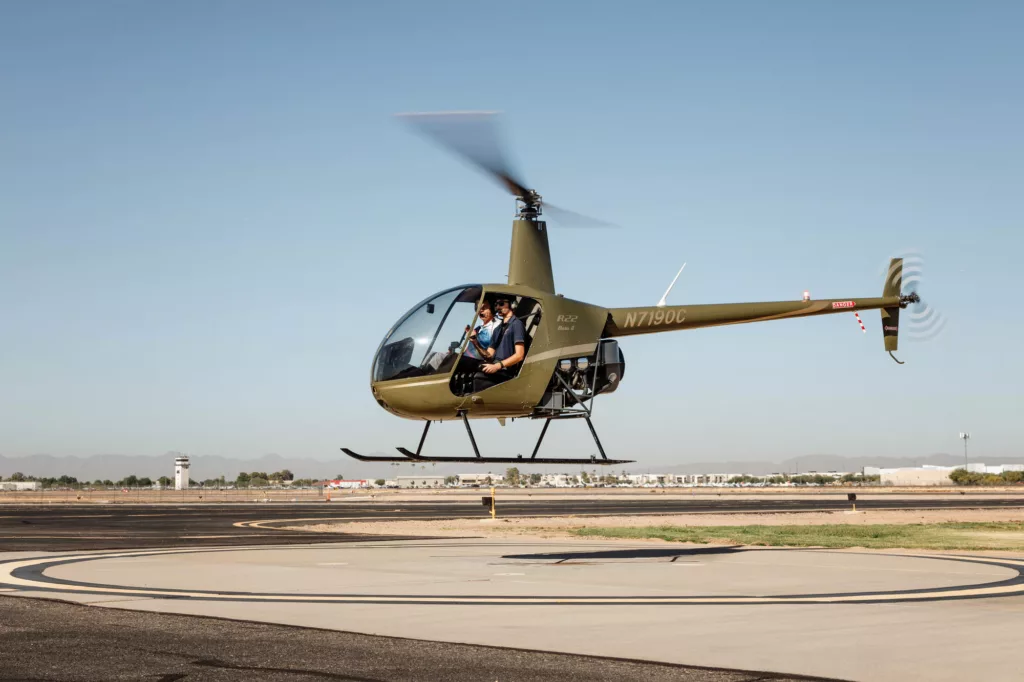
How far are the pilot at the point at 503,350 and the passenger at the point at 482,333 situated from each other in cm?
10

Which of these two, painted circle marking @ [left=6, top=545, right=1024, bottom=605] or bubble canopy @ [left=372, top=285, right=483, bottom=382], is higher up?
bubble canopy @ [left=372, top=285, right=483, bottom=382]

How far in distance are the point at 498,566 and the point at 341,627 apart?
1031cm

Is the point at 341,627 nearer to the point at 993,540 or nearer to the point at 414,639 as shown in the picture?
the point at 414,639

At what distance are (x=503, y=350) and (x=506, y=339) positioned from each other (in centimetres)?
25

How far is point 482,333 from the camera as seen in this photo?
20.6 metres

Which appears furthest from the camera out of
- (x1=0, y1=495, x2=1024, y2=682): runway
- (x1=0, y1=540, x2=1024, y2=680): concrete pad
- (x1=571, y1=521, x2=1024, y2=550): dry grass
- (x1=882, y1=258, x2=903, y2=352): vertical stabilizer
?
(x1=571, y1=521, x2=1024, y2=550): dry grass

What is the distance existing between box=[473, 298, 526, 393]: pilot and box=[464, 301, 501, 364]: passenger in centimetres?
10

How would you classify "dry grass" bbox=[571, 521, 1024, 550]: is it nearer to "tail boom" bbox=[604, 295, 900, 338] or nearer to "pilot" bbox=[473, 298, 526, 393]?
"tail boom" bbox=[604, 295, 900, 338]

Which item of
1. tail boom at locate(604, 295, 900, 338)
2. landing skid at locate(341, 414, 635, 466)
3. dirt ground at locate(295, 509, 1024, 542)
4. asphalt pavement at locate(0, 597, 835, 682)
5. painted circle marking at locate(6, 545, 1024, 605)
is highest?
tail boom at locate(604, 295, 900, 338)

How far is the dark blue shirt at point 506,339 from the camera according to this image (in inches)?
819

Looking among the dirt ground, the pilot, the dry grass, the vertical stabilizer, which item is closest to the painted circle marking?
the pilot

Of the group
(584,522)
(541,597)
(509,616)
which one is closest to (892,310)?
(541,597)

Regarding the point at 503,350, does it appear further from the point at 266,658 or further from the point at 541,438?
the point at 266,658

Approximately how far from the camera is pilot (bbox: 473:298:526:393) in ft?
67.9
